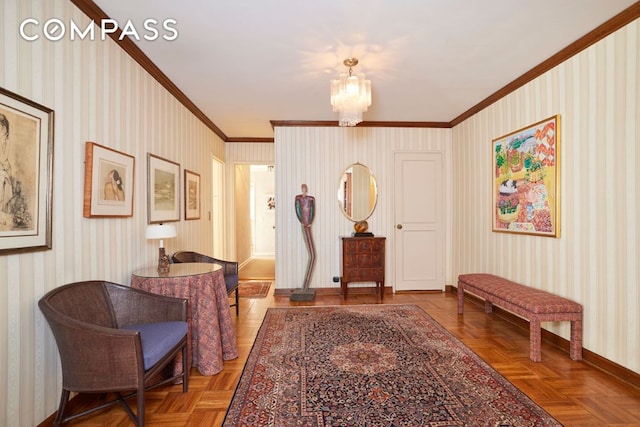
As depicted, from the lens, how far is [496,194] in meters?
3.69

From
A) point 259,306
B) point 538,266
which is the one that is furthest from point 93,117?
point 538,266

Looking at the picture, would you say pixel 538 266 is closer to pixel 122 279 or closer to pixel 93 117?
pixel 122 279

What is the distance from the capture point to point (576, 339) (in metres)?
2.50

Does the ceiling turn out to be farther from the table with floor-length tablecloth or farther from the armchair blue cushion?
the armchair blue cushion

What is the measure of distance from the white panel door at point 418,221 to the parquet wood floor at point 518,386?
1.62 meters

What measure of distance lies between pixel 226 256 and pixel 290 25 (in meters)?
4.38

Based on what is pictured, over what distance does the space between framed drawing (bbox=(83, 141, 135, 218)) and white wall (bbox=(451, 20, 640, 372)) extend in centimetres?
381

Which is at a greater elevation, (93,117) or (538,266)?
(93,117)

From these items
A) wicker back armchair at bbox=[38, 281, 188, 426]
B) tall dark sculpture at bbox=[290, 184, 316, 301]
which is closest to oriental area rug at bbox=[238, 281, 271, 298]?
tall dark sculpture at bbox=[290, 184, 316, 301]

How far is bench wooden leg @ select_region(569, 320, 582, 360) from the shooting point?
2496 millimetres

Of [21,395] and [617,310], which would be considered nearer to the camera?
[21,395]

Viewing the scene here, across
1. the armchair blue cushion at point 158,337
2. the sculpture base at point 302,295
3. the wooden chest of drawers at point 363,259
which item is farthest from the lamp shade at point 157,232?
the wooden chest of drawers at point 363,259

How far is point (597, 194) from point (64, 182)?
3.88m

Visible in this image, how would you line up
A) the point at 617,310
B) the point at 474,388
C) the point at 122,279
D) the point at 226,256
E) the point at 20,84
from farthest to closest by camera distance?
the point at 226,256, the point at 122,279, the point at 617,310, the point at 474,388, the point at 20,84
